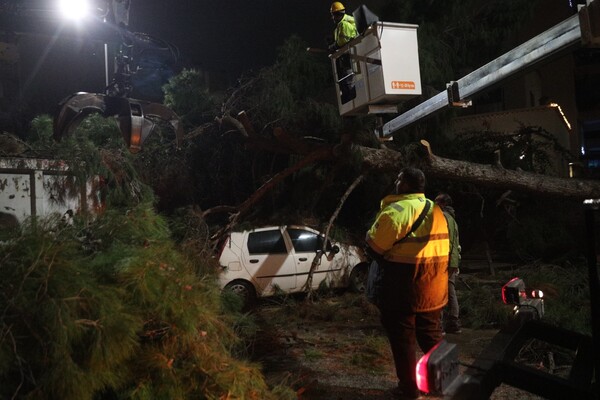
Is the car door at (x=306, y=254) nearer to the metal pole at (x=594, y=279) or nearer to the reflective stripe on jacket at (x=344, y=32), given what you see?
the reflective stripe on jacket at (x=344, y=32)

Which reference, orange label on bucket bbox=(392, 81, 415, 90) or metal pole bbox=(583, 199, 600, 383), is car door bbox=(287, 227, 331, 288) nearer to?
orange label on bucket bbox=(392, 81, 415, 90)

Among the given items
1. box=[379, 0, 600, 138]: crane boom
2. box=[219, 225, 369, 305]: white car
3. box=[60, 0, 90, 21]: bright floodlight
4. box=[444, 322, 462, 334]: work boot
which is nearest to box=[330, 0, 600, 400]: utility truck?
box=[379, 0, 600, 138]: crane boom

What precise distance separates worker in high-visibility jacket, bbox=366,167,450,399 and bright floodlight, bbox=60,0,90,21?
369 centimetres

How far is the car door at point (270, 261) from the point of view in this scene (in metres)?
8.05

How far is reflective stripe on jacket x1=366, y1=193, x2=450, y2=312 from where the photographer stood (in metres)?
3.52

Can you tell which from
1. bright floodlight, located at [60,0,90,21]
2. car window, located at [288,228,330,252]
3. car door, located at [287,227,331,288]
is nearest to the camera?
bright floodlight, located at [60,0,90,21]

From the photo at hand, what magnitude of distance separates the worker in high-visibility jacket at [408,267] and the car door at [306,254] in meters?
4.73

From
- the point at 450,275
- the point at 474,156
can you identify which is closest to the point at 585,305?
the point at 450,275

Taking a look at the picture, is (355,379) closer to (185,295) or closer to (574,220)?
(185,295)

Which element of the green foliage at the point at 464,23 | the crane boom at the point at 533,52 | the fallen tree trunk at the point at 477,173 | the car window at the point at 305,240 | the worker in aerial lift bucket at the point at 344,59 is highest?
the green foliage at the point at 464,23

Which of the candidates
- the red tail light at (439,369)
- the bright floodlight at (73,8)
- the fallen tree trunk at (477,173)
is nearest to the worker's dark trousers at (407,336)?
the red tail light at (439,369)

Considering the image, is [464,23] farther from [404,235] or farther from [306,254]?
[404,235]

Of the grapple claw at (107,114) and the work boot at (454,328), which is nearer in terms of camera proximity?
the grapple claw at (107,114)

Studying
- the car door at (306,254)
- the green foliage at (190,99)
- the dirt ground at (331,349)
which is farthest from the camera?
the green foliage at (190,99)
